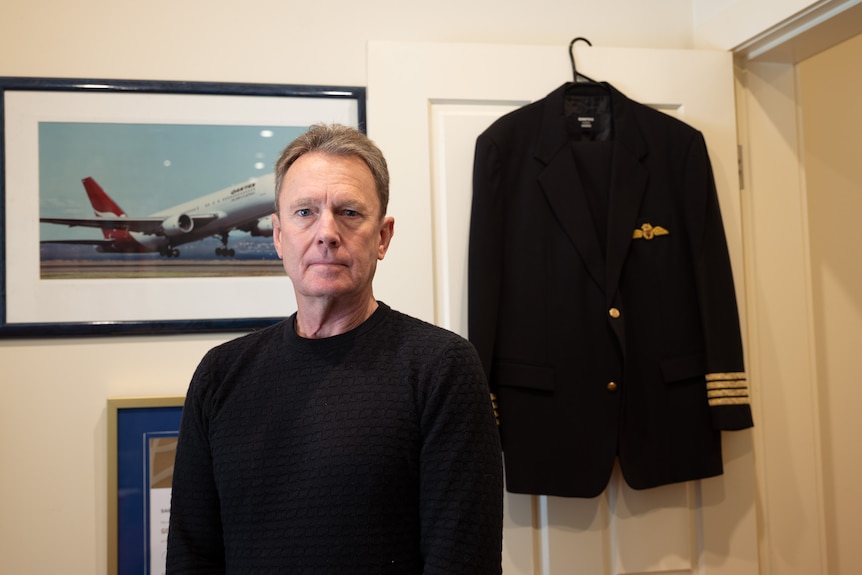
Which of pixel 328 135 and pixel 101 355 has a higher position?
pixel 328 135

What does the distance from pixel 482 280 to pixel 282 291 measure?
1.63ft

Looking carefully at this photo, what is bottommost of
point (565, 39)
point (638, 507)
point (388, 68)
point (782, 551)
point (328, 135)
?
point (782, 551)

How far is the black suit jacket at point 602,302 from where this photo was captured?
1588 mm

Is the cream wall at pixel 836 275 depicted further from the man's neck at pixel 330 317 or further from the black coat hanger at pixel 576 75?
the man's neck at pixel 330 317

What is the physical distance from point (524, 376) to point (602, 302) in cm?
25

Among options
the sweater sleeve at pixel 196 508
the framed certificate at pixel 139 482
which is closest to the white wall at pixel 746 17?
the sweater sleeve at pixel 196 508

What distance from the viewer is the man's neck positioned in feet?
3.29

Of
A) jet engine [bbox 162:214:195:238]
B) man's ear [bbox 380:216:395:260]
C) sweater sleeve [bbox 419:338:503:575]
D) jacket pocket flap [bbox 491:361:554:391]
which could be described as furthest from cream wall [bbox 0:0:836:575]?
sweater sleeve [bbox 419:338:503:575]

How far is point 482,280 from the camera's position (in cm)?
159

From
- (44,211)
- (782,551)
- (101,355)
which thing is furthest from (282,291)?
(782,551)

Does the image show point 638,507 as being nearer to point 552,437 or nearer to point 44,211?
point 552,437

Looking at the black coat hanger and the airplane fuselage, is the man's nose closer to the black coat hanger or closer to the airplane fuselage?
the airplane fuselage

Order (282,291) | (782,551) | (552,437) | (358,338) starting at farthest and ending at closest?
1. (782,551)
2. (282,291)
3. (552,437)
4. (358,338)

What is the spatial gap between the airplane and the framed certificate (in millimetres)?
367
